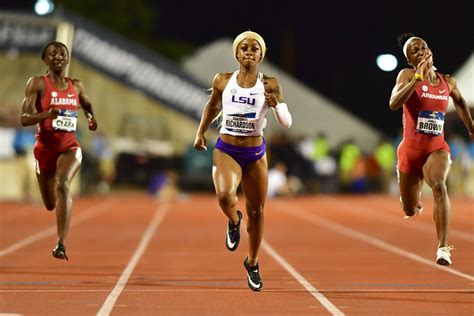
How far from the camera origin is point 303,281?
12188 millimetres

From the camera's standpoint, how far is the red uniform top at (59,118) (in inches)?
483

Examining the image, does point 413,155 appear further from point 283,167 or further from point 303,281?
point 283,167

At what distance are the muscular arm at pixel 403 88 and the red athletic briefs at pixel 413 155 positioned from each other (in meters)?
0.60

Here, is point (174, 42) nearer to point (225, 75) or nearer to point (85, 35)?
point (85, 35)

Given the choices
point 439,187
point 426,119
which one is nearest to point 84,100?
point 426,119

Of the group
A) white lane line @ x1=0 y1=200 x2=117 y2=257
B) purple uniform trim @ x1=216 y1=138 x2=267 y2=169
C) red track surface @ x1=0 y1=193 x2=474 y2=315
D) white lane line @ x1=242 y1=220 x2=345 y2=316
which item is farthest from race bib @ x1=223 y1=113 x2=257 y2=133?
white lane line @ x1=0 y1=200 x2=117 y2=257

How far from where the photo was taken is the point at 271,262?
14680mm

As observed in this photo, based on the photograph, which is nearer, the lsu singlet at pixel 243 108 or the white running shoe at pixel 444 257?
the lsu singlet at pixel 243 108

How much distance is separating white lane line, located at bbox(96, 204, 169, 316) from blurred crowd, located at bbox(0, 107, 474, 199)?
751 centimetres

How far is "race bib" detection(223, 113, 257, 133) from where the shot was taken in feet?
35.1

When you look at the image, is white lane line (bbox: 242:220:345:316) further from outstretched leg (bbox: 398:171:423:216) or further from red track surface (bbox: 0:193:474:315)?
outstretched leg (bbox: 398:171:423:216)

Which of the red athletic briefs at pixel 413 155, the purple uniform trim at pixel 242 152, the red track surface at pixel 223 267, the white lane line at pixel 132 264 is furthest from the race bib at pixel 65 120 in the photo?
the red athletic briefs at pixel 413 155

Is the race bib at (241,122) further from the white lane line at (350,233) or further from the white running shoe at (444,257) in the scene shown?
the white lane line at (350,233)

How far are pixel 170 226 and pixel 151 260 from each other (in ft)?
23.8
